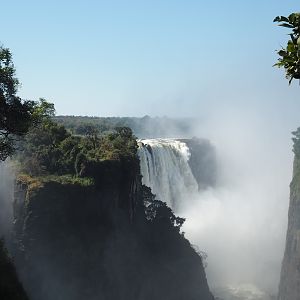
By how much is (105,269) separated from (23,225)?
27.4 feet

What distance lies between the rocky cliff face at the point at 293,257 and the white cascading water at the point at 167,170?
56.6ft

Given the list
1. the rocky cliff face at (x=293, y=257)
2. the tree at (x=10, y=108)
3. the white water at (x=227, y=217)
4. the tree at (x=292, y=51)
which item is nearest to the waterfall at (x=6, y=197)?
the tree at (x=10, y=108)

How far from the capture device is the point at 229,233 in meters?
94.6

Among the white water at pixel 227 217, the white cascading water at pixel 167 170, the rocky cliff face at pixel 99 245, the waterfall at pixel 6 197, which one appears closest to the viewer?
the rocky cliff face at pixel 99 245

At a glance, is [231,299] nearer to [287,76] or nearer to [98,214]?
[98,214]

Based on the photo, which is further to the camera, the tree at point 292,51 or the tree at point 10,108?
the tree at point 10,108

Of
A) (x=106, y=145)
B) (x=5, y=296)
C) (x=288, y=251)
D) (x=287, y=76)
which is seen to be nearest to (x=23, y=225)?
(x=106, y=145)

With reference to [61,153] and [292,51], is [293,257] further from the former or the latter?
[292,51]

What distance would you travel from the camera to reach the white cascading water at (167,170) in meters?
69.2

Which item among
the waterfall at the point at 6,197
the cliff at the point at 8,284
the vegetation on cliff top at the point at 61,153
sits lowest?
the cliff at the point at 8,284

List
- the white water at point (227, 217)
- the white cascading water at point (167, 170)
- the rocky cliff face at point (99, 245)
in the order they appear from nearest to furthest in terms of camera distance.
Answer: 1. the rocky cliff face at point (99, 245)
2. the white cascading water at point (167, 170)
3. the white water at point (227, 217)

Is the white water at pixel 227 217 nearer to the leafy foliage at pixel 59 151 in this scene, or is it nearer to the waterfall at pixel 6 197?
the leafy foliage at pixel 59 151

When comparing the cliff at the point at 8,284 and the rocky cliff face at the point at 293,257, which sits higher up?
the cliff at the point at 8,284

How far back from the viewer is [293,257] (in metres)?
72.8
